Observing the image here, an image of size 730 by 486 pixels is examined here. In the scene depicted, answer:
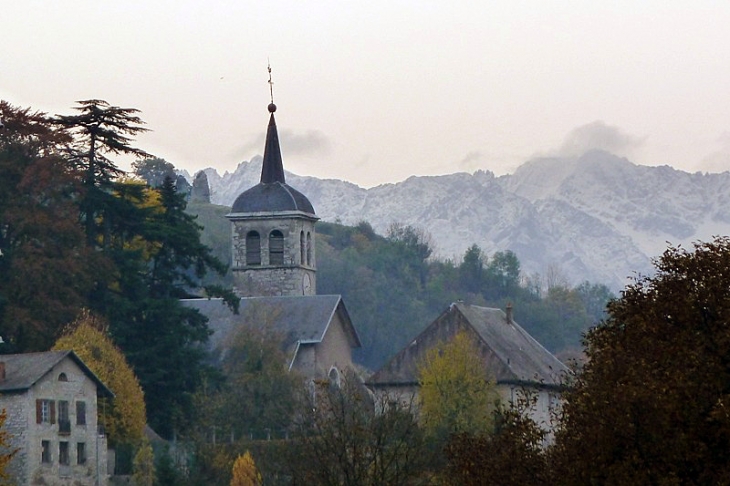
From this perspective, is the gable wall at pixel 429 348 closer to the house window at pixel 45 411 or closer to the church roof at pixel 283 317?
the church roof at pixel 283 317

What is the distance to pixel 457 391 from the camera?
75.4 meters

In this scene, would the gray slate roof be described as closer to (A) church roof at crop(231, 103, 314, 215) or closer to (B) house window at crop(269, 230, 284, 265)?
(B) house window at crop(269, 230, 284, 265)

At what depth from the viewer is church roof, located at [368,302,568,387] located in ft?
273

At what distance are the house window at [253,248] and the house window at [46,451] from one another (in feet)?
122

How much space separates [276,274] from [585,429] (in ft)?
231

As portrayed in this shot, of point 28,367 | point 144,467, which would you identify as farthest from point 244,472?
point 28,367

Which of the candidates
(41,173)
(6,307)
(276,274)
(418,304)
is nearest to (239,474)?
(6,307)

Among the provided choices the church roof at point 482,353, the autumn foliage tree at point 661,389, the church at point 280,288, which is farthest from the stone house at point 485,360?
the autumn foliage tree at point 661,389

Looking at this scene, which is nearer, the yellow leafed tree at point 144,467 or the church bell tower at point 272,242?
the yellow leafed tree at point 144,467

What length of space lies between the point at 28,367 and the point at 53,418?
6.70ft

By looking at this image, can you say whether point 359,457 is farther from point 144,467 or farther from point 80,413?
point 80,413

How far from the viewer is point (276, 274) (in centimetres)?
10250

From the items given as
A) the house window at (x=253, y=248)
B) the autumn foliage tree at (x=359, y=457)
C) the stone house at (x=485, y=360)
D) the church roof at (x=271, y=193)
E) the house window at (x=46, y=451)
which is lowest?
the house window at (x=46, y=451)

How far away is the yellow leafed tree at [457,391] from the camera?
2876 inches
